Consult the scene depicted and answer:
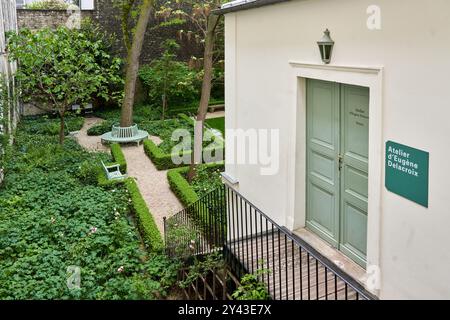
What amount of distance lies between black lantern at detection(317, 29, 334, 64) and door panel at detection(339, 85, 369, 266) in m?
0.40

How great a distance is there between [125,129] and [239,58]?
12.4 metres

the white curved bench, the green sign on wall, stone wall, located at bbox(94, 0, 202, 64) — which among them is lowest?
the white curved bench

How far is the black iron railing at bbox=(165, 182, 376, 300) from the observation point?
460 centimetres

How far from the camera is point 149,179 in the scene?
14594 mm

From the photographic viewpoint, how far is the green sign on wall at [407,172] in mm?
3881

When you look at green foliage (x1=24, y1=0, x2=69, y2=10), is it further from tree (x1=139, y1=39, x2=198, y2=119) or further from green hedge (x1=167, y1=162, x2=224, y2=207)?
green hedge (x1=167, y1=162, x2=224, y2=207)

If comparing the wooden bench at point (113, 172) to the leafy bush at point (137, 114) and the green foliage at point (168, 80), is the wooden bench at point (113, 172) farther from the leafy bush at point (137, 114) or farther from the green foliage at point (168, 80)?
the green foliage at point (168, 80)

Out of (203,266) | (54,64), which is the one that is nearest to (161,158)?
(54,64)

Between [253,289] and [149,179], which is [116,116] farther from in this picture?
[253,289]

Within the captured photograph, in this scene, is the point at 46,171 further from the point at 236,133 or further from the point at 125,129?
the point at 236,133

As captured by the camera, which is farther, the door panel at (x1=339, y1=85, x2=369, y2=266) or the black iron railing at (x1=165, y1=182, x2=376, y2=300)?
the door panel at (x1=339, y1=85, x2=369, y2=266)

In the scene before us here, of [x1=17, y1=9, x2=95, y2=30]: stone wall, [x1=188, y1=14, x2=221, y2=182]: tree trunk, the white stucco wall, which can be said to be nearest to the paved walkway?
[x1=188, y1=14, x2=221, y2=182]: tree trunk

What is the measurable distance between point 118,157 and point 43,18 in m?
12.2

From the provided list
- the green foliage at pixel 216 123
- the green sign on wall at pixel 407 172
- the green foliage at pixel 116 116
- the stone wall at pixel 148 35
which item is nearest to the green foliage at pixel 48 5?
the stone wall at pixel 148 35
